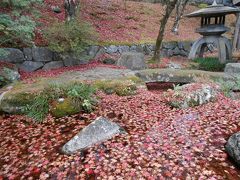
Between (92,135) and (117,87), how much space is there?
10.1ft

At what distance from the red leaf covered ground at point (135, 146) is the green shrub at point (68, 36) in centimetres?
414

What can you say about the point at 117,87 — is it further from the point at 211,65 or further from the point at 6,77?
the point at 211,65

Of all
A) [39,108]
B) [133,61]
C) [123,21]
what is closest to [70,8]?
[133,61]

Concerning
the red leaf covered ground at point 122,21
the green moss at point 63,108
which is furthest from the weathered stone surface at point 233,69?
the green moss at point 63,108

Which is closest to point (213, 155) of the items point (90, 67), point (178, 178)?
point (178, 178)

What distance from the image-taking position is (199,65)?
13.6 metres

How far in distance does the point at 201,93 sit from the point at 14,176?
17.7 feet

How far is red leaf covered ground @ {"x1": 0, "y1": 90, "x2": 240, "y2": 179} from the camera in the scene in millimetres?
3916

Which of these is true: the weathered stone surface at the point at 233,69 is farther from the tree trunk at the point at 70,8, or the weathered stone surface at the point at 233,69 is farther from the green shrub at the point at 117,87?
the tree trunk at the point at 70,8

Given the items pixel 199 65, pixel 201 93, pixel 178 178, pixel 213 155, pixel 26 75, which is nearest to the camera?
pixel 178 178

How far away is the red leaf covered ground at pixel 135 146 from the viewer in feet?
12.8

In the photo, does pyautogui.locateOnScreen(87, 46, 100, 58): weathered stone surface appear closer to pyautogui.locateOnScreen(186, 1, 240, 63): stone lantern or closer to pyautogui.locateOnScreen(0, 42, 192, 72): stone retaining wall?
pyautogui.locateOnScreen(0, 42, 192, 72): stone retaining wall

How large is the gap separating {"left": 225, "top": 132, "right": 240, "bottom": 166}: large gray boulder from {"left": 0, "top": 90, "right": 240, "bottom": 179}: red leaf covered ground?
13 cm

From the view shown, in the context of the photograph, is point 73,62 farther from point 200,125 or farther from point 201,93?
point 200,125
